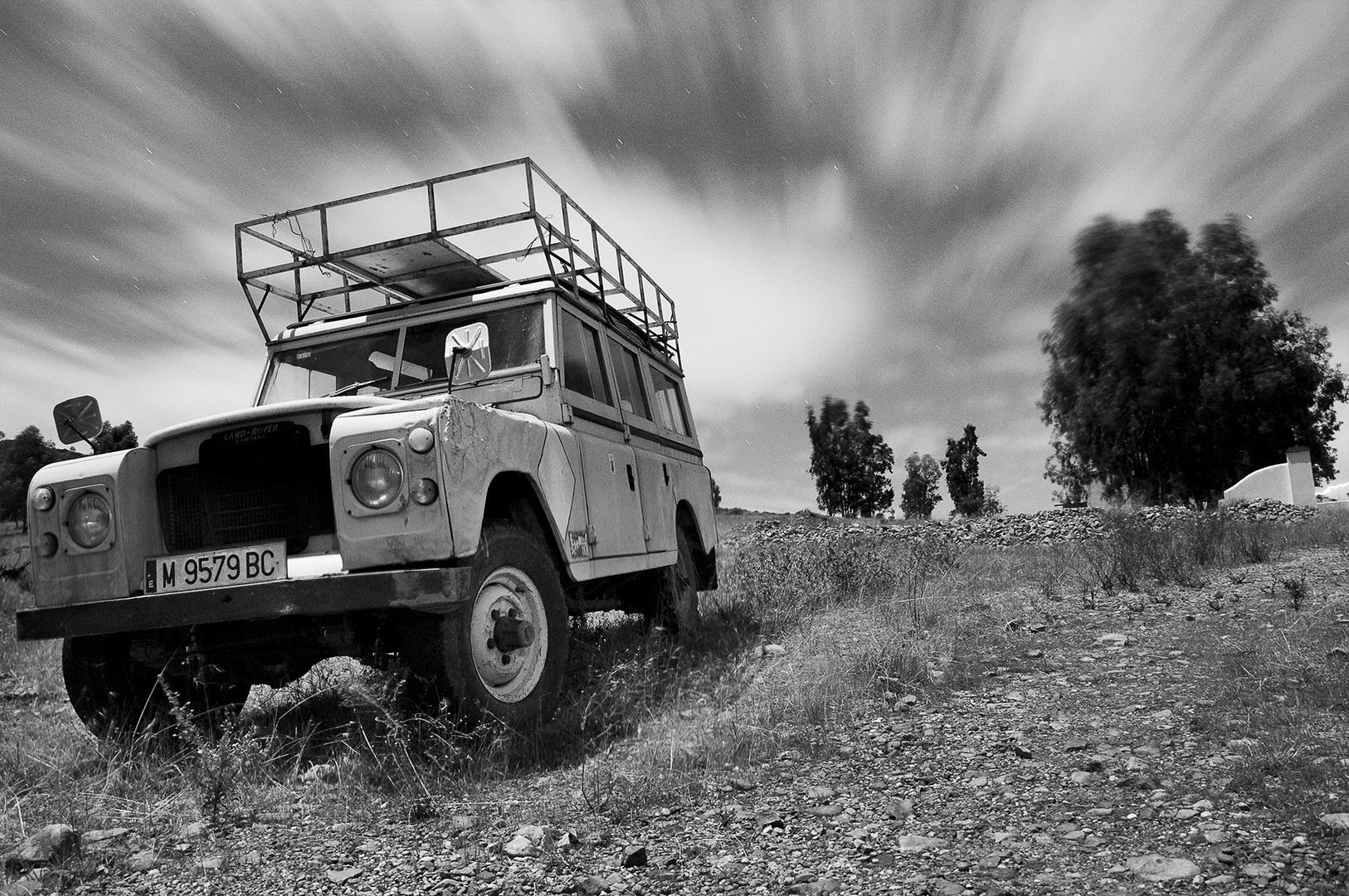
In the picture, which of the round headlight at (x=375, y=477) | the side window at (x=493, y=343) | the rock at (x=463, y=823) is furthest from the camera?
the side window at (x=493, y=343)

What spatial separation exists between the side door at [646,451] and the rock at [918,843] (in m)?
3.28

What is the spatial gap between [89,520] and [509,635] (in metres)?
1.94

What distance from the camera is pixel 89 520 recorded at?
3.77 meters

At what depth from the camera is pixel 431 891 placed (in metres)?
2.22

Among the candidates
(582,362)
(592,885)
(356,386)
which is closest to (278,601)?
(592,885)

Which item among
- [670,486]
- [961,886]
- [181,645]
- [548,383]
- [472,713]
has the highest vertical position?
[548,383]

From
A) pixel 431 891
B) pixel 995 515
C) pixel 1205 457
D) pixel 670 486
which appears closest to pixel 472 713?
pixel 431 891

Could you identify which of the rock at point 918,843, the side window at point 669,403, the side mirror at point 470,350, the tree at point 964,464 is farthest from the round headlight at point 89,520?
the tree at point 964,464

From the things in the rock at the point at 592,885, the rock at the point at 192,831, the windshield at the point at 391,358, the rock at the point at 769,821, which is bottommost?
the rock at the point at 592,885

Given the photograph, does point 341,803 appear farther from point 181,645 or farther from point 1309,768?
point 1309,768

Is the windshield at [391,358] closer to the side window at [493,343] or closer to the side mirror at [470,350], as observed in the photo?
the side window at [493,343]

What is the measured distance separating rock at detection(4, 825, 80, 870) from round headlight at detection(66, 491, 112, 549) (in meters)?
1.51

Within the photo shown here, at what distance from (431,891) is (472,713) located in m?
1.11

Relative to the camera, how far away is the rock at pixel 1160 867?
189 centimetres
